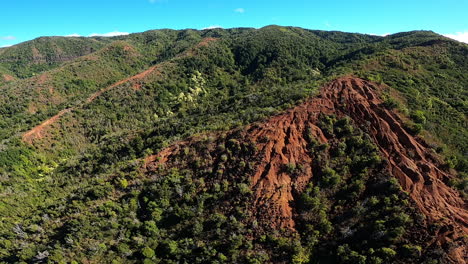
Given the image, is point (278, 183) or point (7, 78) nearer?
point (278, 183)

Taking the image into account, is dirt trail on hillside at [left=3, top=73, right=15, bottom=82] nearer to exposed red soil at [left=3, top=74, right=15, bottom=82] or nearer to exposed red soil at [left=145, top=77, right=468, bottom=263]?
exposed red soil at [left=3, top=74, right=15, bottom=82]

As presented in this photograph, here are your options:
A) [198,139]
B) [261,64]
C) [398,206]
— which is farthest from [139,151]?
[261,64]

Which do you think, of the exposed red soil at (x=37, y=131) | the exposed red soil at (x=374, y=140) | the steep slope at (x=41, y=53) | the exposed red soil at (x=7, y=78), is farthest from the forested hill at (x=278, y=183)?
the steep slope at (x=41, y=53)

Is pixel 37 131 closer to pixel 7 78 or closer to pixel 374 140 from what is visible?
pixel 374 140

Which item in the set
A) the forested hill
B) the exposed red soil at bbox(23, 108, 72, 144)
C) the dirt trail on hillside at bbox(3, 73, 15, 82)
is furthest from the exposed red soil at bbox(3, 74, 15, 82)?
the forested hill

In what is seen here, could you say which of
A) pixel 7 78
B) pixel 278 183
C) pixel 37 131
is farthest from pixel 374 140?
pixel 7 78

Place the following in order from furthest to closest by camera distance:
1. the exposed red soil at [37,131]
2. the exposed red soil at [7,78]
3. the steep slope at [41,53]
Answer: the steep slope at [41,53] → the exposed red soil at [7,78] → the exposed red soil at [37,131]

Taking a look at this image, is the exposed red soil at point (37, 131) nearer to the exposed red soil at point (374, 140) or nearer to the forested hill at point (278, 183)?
the forested hill at point (278, 183)

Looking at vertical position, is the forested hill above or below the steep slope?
below
